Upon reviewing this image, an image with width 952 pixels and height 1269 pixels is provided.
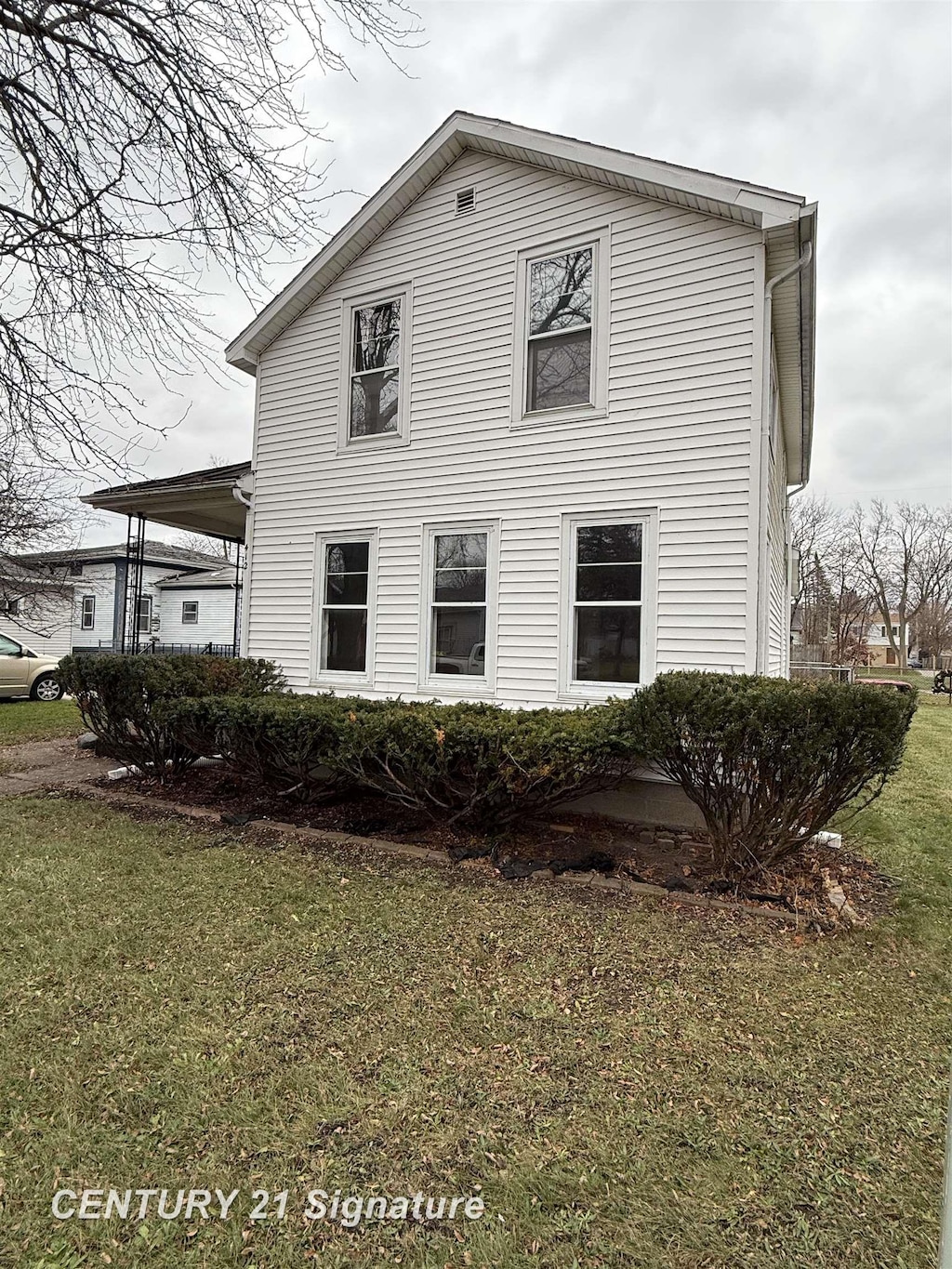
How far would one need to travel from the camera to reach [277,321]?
28.8 ft

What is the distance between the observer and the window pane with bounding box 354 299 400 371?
8.12 metres

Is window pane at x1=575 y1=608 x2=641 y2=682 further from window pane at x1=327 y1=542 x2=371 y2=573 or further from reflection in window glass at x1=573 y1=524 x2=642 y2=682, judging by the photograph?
window pane at x1=327 y1=542 x2=371 y2=573

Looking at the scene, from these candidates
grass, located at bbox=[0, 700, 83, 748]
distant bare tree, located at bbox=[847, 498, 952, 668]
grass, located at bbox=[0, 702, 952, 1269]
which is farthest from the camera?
distant bare tree, located at bbox=[847, 498, 952, 668]

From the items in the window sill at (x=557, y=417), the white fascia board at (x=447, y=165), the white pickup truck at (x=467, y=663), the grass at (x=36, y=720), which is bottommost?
the grass at (x=36, y=720)

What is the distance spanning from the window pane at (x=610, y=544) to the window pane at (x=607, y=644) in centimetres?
50

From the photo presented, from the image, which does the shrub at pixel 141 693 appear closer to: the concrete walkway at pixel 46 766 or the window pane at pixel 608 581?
the concrete walkway at pixel 46 766

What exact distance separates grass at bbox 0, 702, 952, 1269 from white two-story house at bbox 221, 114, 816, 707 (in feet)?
9.63

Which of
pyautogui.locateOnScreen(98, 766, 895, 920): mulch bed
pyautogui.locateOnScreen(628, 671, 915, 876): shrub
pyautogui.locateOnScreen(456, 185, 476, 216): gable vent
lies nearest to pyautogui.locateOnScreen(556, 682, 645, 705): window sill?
pyautogui.locateOnScreen(98, 766, 895, 920): mulch bed

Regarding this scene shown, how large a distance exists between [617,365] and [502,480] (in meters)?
1.58

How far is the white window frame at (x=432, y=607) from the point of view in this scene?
7090 millimetres

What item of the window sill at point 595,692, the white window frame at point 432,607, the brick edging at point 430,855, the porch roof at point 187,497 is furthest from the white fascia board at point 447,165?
the brick edging at point 430,855

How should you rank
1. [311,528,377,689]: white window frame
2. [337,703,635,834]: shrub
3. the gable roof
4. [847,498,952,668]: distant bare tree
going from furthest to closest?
1. [847,498,952,668]: distant bare tree
2. [311,528,377,689]: white window frame
3. the gable roof
4. [337,703,635,834]: shrub

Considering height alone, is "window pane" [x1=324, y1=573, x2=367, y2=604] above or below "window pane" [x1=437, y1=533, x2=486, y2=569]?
below

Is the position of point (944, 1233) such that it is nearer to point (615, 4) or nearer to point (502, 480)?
point (502, 480)
